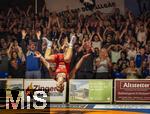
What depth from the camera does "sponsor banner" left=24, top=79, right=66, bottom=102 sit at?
16.4 metres

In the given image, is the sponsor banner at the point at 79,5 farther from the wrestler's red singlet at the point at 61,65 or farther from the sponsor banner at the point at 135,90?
the sponsor banner at the point at 135,90

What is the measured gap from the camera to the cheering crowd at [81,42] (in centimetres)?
1711

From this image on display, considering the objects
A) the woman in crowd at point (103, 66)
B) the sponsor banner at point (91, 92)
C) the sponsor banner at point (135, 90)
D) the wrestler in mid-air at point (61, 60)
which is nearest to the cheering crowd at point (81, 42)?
the woman in crowd at point (103, 66)

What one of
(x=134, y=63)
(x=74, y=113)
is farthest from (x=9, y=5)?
(x=74, y=113)

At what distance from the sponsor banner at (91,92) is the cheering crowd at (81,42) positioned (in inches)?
33.7

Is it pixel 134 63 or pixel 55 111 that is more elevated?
pixel 134 63

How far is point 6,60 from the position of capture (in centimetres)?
1806

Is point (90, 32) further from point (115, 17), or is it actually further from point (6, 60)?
point (6, 60)

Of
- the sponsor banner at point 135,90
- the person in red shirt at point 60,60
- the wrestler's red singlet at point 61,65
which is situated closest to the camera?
the sponsor banner at point 135,90

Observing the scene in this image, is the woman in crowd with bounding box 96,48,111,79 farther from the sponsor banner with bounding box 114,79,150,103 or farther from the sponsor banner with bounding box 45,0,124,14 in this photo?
the sponsor banner with bounding box 45,0,124,14

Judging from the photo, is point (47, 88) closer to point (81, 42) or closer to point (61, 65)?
point (61, 65)

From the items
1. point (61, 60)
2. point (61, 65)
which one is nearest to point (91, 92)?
point (61, 65)

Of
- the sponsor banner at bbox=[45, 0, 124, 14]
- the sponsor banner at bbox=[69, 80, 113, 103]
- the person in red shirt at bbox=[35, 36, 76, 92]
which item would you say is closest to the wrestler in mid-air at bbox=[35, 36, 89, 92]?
the person in red shirt at bbox=[35, 36, 76, 92]

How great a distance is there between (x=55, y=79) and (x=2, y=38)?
3.31 meters
